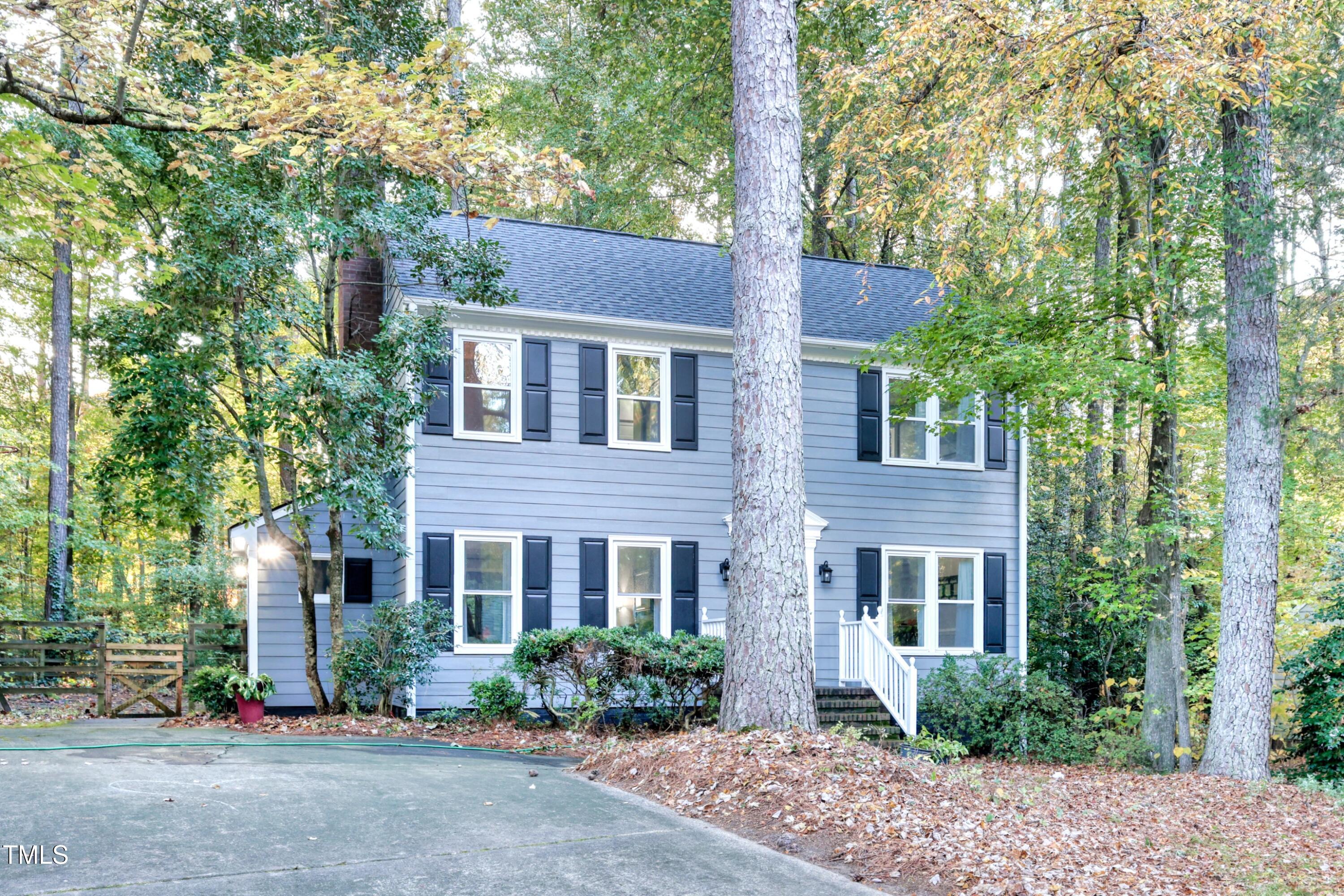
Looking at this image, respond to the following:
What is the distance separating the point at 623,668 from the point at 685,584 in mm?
2857

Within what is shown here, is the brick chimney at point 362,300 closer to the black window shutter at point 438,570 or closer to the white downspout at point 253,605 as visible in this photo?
the white downspout at point 253,605

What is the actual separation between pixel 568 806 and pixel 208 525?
17394mm

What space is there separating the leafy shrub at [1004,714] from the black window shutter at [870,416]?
3149mm

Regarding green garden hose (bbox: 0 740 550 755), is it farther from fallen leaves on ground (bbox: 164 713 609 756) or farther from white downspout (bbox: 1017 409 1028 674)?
white downspout (bbox: 1017 409 1028 674)

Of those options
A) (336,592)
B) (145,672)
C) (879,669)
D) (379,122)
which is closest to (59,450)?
(145,672)

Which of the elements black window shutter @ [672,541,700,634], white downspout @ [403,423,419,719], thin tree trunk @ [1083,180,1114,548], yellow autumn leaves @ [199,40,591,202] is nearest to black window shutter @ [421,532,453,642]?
white downspout @ [403,423,419,719]

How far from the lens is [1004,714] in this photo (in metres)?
13.3

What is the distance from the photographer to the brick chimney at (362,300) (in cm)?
1480

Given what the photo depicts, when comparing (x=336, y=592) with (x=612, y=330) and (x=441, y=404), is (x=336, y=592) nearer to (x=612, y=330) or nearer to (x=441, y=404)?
(x=441, y=404)

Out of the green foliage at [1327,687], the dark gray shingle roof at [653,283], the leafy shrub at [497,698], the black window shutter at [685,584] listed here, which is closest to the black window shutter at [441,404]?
the dark gray shingle roof at [653,283]

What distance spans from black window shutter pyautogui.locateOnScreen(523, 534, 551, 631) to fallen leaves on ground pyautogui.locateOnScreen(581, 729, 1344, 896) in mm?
4629

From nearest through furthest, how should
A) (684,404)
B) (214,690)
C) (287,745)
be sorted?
(287,745), (214,690), (684,404)

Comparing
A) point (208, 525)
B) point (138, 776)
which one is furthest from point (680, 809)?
point (208, 525)

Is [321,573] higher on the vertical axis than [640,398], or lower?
lower
